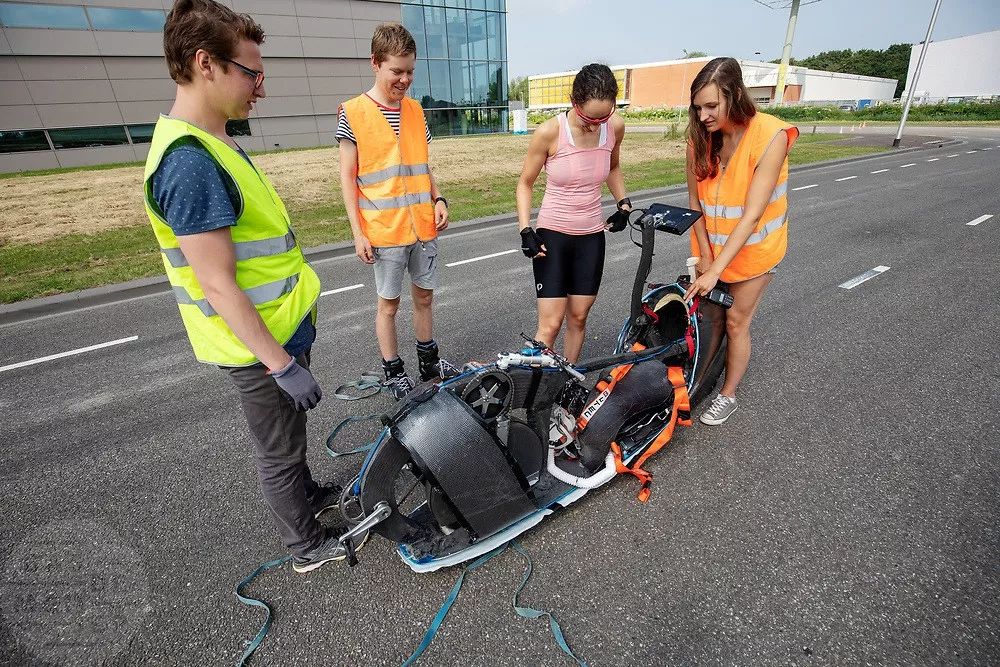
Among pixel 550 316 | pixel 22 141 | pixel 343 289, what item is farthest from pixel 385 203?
pixel 22 141

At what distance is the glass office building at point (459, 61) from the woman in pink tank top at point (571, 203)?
29.6 m

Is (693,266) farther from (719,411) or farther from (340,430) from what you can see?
(340,430)

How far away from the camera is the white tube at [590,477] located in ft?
7.84

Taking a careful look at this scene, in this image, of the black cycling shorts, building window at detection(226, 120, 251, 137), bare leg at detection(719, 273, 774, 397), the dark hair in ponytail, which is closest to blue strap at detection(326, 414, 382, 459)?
the black cycling shorts

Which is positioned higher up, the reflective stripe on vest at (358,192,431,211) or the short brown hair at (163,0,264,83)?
the short brown hair at (163,0,264,83)

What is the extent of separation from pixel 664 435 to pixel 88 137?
31.4m

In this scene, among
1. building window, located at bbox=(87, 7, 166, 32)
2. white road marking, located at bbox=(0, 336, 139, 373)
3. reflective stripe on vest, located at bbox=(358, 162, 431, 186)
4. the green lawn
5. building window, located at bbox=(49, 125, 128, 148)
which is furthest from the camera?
building window, located at bbox=(49, 125, 128, 148)

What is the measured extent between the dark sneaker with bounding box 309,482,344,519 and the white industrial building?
8836cm

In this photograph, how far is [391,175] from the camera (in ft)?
10.3

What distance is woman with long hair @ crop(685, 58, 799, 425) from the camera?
237 centimetres

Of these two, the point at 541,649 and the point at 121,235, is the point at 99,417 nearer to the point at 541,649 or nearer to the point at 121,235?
the point at 541,649

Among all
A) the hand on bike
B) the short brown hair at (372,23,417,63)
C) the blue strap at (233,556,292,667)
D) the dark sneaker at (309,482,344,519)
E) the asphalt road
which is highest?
the short brown hair at (372,23,417,63)

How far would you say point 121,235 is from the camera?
8.66 metres

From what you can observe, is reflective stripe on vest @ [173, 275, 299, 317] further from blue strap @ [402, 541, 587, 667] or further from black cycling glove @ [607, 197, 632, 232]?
black cycling glove @ [607, 197, 632, 232]
